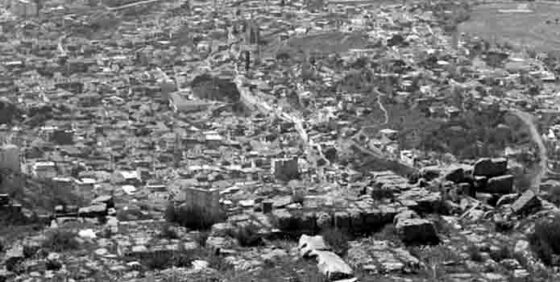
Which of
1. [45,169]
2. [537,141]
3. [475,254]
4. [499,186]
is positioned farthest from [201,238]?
[537,141]

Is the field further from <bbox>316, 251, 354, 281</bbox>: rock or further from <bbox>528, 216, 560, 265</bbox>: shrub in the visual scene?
<bbox>316, 251, 354, 281</bbox>: rock

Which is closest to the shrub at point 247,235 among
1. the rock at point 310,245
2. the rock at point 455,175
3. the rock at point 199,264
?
the rock at point 310,245

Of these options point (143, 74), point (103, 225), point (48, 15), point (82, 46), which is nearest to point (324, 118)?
point (143, 74)

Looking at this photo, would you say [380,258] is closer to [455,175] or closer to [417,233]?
[417,233]

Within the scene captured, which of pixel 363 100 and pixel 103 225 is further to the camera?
pixel 363 100

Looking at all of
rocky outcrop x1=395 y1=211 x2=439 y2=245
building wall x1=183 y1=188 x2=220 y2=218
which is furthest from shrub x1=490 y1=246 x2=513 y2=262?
building wall x1=183 y1=188 x2=220 y2=218

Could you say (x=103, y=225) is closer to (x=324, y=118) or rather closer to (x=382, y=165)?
(x=382, y=165)
